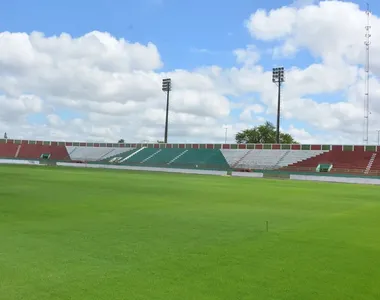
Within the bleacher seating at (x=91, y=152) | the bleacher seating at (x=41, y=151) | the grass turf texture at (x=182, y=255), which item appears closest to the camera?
the grass turf texture at (x=182, y=255)

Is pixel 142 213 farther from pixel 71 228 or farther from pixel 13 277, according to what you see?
pixel 13 277

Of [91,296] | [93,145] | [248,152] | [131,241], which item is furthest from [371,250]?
[93,145]

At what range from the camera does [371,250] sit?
31.5 feet

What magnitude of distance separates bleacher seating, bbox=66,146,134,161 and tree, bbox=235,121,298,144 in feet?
115

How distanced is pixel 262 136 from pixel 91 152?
44.5m

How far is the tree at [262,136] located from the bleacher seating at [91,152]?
35.2 metres

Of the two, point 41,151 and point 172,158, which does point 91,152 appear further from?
point 172,158

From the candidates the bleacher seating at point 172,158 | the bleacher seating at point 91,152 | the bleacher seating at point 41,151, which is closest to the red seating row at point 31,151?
the bleacher seating at point 41,151

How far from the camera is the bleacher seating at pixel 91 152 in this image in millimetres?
97375

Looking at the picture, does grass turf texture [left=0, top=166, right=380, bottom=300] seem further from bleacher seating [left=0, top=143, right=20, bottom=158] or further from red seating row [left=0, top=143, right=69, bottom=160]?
bleacher seating [left=0, top=143, right=20, bottom=158]

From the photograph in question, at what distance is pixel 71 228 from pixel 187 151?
3019 inches

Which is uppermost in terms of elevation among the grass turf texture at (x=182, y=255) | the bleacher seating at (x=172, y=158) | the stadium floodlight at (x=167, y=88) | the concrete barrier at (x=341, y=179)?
the stadium floodlight at (x=167, y=88)

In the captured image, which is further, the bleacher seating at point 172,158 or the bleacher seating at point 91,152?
the bleacher seating at point 91,152

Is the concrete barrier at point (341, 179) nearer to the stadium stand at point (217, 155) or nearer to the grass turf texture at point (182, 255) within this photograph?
the stadium stand at point (217, 155)
